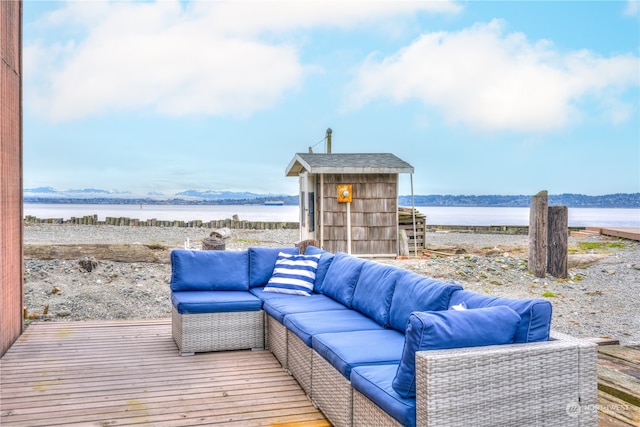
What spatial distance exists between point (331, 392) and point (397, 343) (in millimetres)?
481

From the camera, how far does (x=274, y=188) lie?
4084 centimetres

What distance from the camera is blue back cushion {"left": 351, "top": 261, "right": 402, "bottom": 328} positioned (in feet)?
11.5

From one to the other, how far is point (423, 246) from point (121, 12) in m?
9.32

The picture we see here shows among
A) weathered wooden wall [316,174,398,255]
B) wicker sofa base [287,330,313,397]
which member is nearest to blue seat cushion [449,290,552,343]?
wicker sofa base [287,330,313,397]

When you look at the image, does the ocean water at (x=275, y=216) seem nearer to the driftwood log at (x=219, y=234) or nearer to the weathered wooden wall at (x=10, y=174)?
the driftwood log at (x=219, y=234)

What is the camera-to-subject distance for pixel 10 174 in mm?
4480

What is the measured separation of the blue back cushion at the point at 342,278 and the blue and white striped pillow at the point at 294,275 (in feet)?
0.65

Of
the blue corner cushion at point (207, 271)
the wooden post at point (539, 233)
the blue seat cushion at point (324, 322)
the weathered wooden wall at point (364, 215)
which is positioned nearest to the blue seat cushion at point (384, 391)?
the blue seat cushion at point (324, 322)

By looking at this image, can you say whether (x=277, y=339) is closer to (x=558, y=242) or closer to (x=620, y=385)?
(x=620, y=385)

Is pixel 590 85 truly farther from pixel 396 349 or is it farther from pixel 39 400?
pixel 39 400

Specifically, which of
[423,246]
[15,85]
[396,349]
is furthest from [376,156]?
[396,349]

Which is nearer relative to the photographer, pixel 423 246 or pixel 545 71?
pixel 423 246

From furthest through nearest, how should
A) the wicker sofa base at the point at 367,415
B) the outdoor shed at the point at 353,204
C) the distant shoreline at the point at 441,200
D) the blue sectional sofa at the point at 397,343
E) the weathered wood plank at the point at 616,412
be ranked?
1. the distant shoreline at the point at 441,200
2. the outdoor shed at the point at 353,204
3. the weathered wood plank at the point at 616,412
4. the wicker sofa base at the point at 367,415
5. the blue sectional sofa at the point at 397,343

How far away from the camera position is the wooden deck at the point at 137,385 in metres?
2.98
